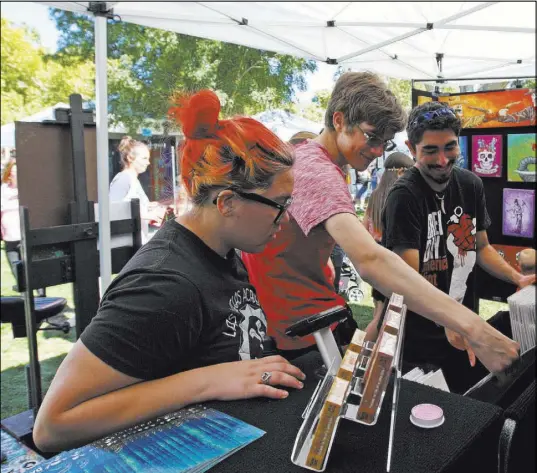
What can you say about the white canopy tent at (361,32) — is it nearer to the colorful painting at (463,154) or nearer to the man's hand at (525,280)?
the colorful painting at (463,154)

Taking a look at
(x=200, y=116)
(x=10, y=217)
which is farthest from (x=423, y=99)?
(x=10, y=217)

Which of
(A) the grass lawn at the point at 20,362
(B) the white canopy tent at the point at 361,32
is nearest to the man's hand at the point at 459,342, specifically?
(B) the white canopy tent at the point at 361,32

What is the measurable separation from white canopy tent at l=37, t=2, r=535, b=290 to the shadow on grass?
1045 millimetres

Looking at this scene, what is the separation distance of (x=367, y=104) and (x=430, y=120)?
186 mm

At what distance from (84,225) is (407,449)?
67.9 inches

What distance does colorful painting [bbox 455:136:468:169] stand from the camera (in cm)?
85

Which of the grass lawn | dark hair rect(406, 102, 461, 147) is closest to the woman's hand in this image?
dark hair rect(406, 102, 461, 147)

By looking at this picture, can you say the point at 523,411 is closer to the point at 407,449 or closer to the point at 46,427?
the point at 407,449

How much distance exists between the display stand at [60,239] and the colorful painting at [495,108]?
149 cm

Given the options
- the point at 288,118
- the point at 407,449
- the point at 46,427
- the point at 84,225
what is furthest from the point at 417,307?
the point at 84,225

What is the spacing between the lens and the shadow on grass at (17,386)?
2.44 metres

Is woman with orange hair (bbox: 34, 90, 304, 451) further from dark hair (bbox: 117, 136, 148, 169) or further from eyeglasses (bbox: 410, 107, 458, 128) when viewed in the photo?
dark hair (bbox: 117, 136, 148, 169)

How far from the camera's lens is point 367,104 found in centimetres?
100

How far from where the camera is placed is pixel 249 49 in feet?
5.15
